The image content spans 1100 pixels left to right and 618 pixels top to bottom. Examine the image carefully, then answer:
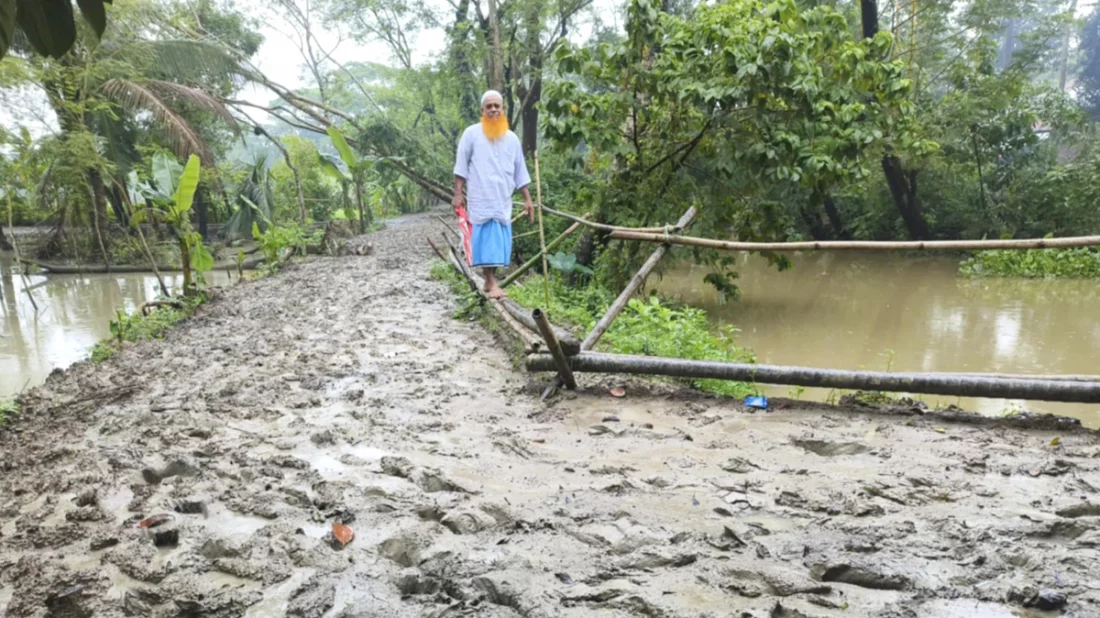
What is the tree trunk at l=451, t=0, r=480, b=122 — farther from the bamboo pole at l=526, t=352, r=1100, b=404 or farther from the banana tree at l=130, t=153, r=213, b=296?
the bamboo pole at l=526, t=352, r=1100, b=404

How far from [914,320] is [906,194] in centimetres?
630

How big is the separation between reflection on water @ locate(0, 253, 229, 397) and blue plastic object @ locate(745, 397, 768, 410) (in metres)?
5.02

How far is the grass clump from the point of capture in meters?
5.61

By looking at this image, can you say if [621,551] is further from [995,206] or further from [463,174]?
[995,206]

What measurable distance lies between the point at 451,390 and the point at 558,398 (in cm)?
64

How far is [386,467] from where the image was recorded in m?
2.75

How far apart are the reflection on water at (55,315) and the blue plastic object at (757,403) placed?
502 centimetres

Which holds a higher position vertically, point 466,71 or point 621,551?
point 466,71

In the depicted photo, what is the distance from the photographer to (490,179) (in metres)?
5.19


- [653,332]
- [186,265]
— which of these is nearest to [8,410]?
[186,265]

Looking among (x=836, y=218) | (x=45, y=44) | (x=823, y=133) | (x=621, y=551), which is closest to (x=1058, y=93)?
(x=836, y=218)

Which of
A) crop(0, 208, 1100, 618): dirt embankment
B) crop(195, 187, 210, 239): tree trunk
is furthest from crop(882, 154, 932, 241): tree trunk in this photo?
crop(195, 187, 210, 239): tree trunk

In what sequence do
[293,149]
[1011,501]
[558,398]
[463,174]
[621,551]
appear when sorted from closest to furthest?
[621,551], [1011,501], [558,398], [463,174], [293,149]

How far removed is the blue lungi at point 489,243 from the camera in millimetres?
5348
